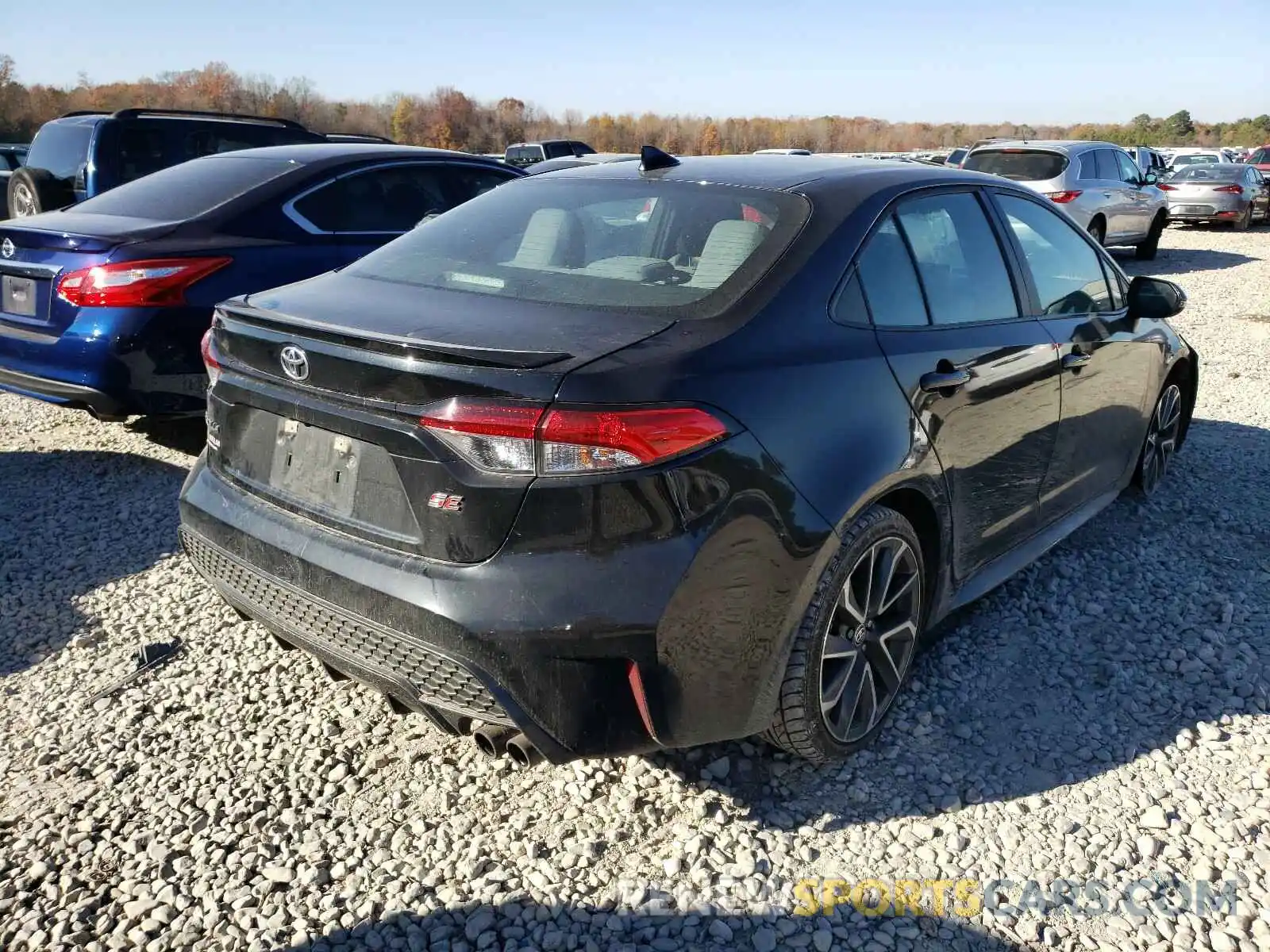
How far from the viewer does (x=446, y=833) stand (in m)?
2.55

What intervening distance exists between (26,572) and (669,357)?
314 cm

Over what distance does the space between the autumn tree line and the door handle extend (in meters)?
51.8

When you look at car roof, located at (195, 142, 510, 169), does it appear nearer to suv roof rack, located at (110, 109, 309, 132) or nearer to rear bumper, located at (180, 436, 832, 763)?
suv roof rack, located at (110, 109, 309, 132)

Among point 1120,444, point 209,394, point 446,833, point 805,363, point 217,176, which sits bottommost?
point 446,833

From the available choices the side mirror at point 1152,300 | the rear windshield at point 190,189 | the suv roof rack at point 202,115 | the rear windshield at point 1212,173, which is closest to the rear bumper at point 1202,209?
the rear windshield at point 1212,173

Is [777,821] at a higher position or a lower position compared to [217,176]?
lower

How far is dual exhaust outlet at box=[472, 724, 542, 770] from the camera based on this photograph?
2.23 meters

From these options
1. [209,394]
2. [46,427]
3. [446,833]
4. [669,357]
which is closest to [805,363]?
[669,357]

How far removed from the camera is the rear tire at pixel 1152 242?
15.3 metres

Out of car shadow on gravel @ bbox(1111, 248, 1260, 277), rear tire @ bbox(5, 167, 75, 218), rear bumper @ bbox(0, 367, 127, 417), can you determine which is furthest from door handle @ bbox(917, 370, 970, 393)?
car shadow on gravel @ bbox(1111, 248, 1260, 277)

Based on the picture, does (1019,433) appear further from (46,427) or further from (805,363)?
(46,427)

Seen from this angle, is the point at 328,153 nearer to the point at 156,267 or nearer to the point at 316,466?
the point at 156,267

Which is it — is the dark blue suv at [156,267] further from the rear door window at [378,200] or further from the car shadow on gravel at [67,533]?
the car shadow on gravel at [67,533]

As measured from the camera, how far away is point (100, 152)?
7.67m
